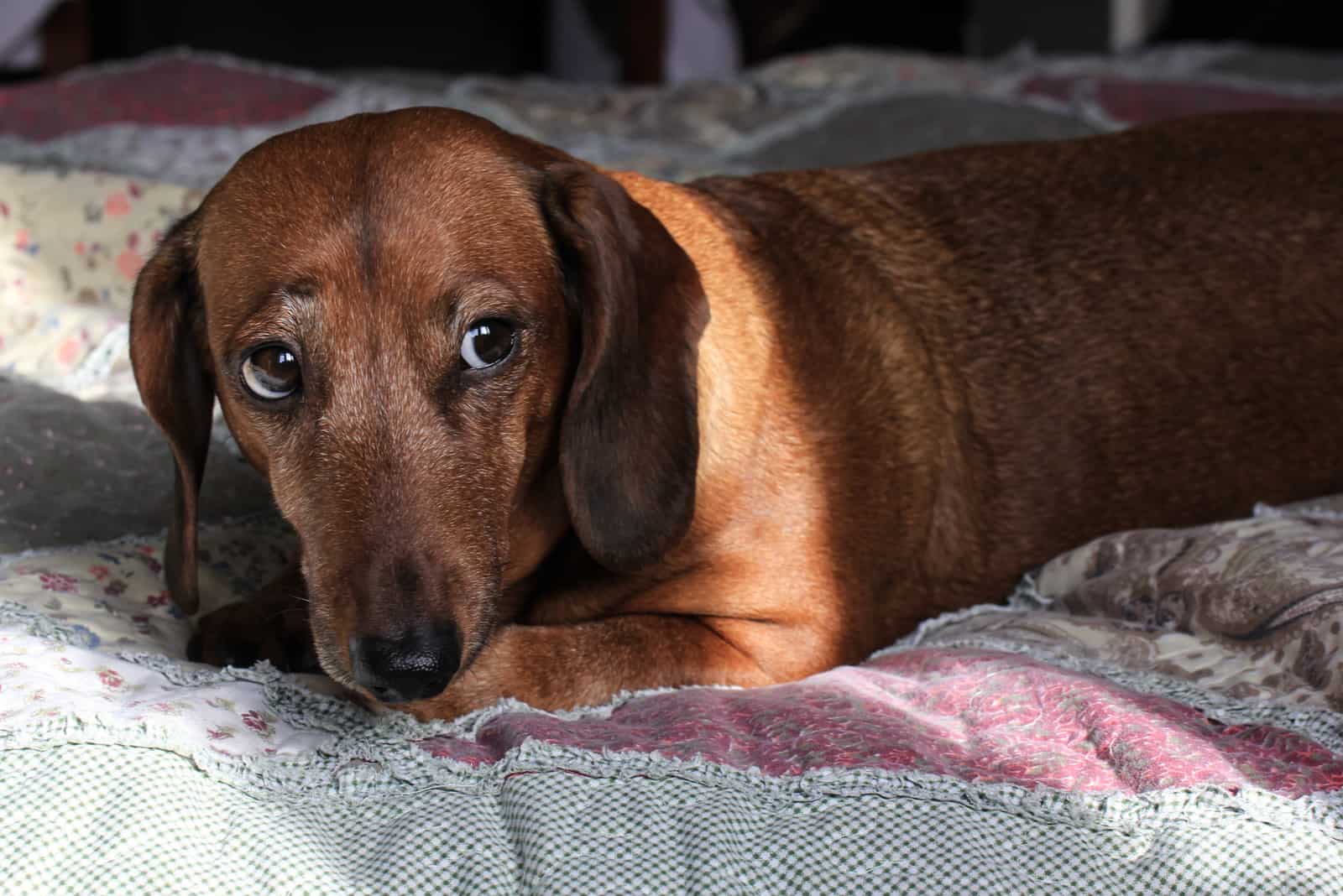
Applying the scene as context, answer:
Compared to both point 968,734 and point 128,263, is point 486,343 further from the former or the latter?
point 128,263

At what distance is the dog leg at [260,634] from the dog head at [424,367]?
0.06 metres

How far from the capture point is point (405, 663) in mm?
1462

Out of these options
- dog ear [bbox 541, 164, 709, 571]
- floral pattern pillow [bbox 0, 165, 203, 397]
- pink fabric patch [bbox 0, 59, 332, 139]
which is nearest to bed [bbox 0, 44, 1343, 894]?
dog ear [bbox 541, 164, 709, 571]

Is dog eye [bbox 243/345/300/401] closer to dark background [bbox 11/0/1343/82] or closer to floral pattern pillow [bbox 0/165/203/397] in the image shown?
floral pattern pillow [bbox 0/165/203/397]

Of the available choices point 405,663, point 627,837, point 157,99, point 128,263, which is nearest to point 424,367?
point 405,663

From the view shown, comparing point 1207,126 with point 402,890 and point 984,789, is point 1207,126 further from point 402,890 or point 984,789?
point 402,890

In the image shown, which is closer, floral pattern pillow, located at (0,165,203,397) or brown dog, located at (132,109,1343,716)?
brown dog, located at (132,109,1343,716)

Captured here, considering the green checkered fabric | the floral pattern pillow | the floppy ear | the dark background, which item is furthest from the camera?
the dark background

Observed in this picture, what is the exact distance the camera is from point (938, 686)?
1.78m

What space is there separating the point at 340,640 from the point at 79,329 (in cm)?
161

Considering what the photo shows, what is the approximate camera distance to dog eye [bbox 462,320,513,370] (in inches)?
66.7

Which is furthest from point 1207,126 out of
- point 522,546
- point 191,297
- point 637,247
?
point 191,297

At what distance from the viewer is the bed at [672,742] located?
4.23ft

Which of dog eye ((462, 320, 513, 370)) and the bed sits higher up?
dog eye ((462, 320, 513, 370))
